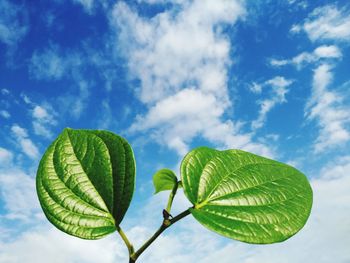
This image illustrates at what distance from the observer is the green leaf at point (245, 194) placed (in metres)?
1.15

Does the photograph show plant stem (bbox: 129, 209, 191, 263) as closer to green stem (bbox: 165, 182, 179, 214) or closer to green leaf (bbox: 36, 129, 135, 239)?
green stem (bbox: 165, 182, 179, 214)

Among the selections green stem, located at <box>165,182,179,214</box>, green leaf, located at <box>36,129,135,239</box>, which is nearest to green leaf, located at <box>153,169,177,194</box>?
green stem, located at <box>165,182,179,214</box>

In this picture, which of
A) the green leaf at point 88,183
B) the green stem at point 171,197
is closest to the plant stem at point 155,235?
the green stem at point 171,197

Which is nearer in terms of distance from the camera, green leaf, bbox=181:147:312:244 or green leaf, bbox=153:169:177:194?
green leaf, bbox=181:147:312:244

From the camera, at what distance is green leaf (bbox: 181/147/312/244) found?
1151 mm

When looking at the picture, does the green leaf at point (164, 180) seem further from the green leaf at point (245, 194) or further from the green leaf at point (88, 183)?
the green leaf at point (88, 183)

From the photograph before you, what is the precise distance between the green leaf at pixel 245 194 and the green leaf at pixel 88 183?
0.70ft

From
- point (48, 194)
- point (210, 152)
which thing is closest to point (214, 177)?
point (210, 152)

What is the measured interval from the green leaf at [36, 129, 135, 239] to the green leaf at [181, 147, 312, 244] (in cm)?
21

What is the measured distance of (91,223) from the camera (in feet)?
4.07

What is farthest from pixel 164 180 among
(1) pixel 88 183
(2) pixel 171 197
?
(1) pixel 88 183

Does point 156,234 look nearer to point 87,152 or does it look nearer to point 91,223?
point 91,223

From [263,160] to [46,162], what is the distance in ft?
2.58

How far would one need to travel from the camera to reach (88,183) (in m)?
1.28
